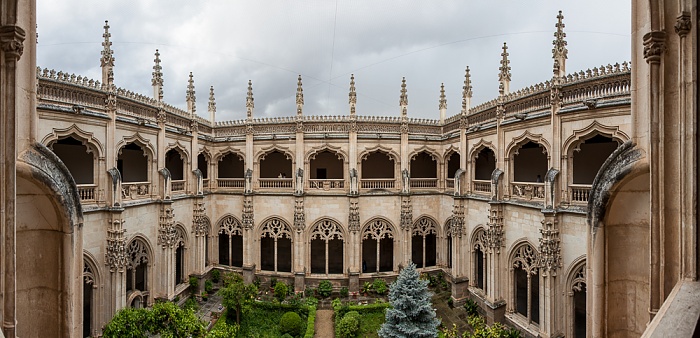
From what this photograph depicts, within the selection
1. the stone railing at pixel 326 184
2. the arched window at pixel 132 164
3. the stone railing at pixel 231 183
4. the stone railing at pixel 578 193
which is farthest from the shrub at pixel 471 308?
the arched window at pixel 132 164

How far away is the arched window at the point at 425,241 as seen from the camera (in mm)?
24609

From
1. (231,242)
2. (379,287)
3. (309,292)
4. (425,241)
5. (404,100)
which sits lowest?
(309,292)

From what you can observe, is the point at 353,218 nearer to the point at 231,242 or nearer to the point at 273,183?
the point at 273,183

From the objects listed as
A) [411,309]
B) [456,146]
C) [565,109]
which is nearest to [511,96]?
→ [565,109]

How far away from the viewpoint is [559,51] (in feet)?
49.7

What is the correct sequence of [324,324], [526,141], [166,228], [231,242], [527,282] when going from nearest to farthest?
[526,141]
[527,282]
[324,324]
[166,228]
[231,242]

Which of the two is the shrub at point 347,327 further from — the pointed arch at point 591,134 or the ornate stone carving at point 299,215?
the pointed arch at point 591,134

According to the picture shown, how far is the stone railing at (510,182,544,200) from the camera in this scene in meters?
16.2

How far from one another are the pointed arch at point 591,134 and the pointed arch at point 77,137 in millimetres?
21076

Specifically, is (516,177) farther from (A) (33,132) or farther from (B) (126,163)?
(B) (126,163)

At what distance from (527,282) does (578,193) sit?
18.0 ft

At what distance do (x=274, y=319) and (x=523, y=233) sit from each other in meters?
14.4

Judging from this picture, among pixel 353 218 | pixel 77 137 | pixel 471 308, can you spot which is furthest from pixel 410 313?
pixel 77 137

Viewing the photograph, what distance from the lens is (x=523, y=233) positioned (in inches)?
665
